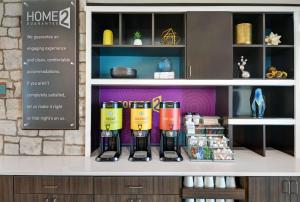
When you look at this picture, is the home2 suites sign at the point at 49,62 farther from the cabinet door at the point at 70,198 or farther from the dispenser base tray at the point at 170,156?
the dispenser base tray at the point at 170,156

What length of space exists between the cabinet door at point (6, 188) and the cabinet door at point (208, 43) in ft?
4.98

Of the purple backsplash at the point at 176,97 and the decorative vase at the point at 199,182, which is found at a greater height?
the purple backsplash at the point at 176,97

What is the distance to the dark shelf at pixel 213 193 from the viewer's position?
1.61m

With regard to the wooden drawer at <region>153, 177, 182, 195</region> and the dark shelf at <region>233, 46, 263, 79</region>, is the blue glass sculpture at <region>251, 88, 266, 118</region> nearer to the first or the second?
the dark shelf at <region>233, 46, 263, 79</region>

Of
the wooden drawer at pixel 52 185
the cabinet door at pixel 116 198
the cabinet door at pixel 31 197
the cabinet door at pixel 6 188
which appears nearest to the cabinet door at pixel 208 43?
the cabinet door at pixel 116 198

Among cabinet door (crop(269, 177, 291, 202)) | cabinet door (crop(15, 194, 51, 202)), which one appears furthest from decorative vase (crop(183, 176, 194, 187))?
cabinet door (crop(15, 194, 51, 202))

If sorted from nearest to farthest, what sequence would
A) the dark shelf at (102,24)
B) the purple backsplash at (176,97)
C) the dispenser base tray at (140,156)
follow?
the dispenser base tray at (140,156), the dark shelf at (102,24), the purple backsplash at (176,97)

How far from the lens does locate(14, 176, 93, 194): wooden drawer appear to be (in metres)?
1.60

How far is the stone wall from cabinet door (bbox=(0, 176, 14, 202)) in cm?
38

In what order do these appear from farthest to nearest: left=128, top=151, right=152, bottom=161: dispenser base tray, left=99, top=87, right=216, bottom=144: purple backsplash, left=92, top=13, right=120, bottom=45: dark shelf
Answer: left=99, top=87, right=216, bottom=144: purple backsplash, left=92, top=13, right=120, bottom=45: dark shelf, left=128, top=151, right=152, bottom=161: dispenser base tray

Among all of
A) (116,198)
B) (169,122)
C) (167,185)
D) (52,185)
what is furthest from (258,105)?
(52,185)

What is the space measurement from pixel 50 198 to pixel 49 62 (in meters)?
1.05

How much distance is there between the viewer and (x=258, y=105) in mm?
2082

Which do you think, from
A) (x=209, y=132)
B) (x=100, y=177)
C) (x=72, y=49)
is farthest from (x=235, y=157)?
(x=72, y=49)
